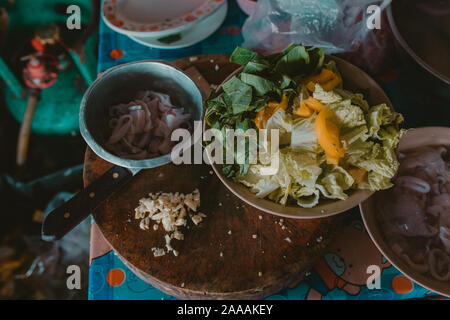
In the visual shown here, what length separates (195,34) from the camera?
1377 millimetres

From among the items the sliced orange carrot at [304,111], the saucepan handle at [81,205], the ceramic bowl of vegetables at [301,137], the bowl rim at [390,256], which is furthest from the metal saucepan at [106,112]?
the bowl rim at [390,256]

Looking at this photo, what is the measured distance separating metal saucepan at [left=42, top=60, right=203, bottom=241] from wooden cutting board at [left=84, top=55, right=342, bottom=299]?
6 centimetres

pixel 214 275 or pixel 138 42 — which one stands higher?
pixel 138 42

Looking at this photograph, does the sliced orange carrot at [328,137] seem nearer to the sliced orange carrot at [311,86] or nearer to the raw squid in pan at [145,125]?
the sliced orange carrot at [311,86]

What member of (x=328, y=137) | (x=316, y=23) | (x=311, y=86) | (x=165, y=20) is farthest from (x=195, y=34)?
(x=328, y=137)

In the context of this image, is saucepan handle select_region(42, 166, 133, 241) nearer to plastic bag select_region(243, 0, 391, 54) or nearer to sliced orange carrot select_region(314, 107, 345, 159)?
sliced orange carrot select_region(314, 107, 345, 159)

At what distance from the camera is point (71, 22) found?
5.33 feet

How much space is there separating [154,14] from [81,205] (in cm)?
81

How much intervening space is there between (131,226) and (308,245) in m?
0.56

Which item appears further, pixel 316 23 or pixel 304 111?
pixel 316 23

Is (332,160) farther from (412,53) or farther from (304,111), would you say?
(412,53)

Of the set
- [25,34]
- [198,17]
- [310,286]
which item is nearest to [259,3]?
[198,17]

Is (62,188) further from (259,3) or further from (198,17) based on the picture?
(259,3)

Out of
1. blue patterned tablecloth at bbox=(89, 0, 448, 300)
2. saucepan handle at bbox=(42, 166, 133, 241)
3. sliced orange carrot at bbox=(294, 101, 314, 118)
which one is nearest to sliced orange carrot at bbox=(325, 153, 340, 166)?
sliced orange carrot at bbox=(294, 101, 314, 118)
